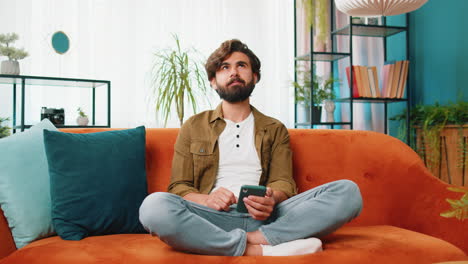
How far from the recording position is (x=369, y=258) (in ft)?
4.43

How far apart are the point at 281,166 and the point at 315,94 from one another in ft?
7.91

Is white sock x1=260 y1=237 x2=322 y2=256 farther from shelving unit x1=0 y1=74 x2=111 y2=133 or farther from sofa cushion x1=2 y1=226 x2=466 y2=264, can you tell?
shelving unit x1=0 y1=74 x2=111 y2=133

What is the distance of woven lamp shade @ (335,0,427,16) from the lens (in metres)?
2.76

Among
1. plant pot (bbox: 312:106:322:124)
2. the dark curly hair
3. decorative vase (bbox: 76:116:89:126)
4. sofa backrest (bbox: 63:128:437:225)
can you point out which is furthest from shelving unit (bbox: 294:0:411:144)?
decorative vase (bbox: 76:116:89:126)

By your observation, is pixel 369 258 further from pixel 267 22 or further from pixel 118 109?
pixel 267 22

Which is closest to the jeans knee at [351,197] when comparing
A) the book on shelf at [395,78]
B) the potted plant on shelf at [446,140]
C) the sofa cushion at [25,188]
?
the sofa cushion at [25,188]

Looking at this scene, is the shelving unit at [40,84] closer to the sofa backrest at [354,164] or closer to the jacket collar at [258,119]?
the sofa backrest at [354,164]

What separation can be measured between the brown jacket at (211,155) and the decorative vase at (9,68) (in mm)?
2094

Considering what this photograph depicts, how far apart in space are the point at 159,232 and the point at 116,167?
1.28ft

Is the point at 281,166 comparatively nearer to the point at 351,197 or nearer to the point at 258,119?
the point at 258,119

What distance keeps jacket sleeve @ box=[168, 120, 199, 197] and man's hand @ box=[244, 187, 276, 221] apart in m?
0.30

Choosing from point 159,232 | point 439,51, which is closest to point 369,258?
point 159,232

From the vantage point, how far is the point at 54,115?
344 cm

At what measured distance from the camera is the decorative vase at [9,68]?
3.24m
